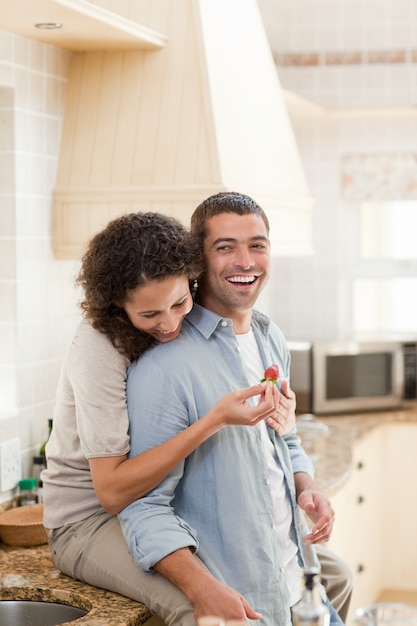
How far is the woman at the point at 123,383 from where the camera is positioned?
195cm

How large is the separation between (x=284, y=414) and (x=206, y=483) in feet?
0.89

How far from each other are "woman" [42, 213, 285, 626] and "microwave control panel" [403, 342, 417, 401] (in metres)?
2.85

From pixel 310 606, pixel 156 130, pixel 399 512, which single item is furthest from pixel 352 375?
pixel 310 606

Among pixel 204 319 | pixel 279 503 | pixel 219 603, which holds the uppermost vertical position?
pixel 204 319

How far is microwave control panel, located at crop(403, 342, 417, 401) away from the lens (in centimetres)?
477

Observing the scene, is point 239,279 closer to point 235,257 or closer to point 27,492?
point 235,257

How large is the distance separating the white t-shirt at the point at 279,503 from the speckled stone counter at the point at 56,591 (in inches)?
13.3

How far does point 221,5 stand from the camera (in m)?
3.09

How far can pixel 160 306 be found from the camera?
197 centimetres

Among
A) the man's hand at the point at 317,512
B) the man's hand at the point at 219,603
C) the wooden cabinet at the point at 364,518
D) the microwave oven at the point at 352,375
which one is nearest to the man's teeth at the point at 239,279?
the man's hand at the point at 317,512

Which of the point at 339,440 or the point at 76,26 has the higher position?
the point at 76,26

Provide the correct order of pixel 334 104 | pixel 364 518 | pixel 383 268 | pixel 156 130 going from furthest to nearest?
1. pixel 383 268
2. pixel 334 104
3. pixel 364 518
4. pixel 156 130

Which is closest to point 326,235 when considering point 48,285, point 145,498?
point 48,285

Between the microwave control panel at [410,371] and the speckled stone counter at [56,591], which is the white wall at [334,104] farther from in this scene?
the speckled stone counter at [56,591]
